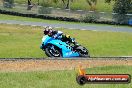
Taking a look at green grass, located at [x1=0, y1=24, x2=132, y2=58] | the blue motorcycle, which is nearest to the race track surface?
the blue motorcycle

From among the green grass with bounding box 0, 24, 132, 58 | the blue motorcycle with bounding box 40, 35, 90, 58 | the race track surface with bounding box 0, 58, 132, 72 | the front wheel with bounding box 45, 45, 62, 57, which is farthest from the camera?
the green grass with bounding box 0, 24, 132, 58

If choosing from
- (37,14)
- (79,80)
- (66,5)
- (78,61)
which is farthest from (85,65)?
(66,5)

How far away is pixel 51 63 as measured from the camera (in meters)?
14.3

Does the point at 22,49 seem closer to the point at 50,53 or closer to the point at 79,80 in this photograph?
the point at 50,53

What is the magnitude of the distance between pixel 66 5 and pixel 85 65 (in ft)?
189

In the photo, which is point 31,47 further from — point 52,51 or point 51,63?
point 51,63

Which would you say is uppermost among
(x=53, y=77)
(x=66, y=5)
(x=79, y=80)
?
(x=79, y=80)

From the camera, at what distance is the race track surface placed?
43.0ft

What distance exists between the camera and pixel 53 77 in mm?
8234

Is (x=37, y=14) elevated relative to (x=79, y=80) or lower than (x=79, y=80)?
lower

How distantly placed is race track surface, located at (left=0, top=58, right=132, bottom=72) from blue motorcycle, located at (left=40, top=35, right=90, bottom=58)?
3.57 ft

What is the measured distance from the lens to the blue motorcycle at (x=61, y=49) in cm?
1642

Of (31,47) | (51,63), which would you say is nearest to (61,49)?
(51,63)

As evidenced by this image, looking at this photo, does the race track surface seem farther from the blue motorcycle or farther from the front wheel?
the front wheel
